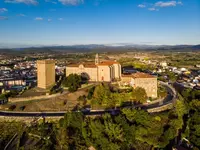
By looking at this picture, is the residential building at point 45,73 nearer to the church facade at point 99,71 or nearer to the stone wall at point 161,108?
the church facade at point 99,71

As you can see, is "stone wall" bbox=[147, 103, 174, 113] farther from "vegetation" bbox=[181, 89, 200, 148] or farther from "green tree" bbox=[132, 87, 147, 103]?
"green tree" bbox=[132, 87, 147, 103]

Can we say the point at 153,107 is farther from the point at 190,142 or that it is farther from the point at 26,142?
the point at 26,142

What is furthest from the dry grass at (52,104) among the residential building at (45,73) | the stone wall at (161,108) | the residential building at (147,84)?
the stone wall at (161,108)

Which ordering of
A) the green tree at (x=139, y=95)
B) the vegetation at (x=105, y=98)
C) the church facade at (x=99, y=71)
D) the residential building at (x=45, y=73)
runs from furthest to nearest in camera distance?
the church facade at (x=99, y=71), the residential building at (x=45, y=73), the green tree at (x=139, y=95), the vegetation at (x=105, y=98)

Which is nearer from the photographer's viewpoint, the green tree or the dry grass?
the dry grass

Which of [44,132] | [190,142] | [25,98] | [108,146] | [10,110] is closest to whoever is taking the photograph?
[108,146]

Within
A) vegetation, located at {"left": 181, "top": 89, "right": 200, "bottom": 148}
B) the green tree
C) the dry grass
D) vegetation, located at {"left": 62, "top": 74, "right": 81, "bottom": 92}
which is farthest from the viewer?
vegetation, located at {"left": 62, "top": 74, "right": 81, "bottom": 92}

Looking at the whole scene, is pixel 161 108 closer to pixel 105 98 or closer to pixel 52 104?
pixel 105 98

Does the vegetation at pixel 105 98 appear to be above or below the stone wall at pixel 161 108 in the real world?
above

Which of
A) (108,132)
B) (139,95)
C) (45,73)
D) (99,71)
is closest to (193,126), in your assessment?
(108,132)

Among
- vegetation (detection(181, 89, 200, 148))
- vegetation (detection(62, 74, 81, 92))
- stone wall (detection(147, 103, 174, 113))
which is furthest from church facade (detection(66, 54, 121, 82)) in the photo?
vegetation (detection(181, 89, 200, 148))

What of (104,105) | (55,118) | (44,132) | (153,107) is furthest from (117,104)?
(44,132)
